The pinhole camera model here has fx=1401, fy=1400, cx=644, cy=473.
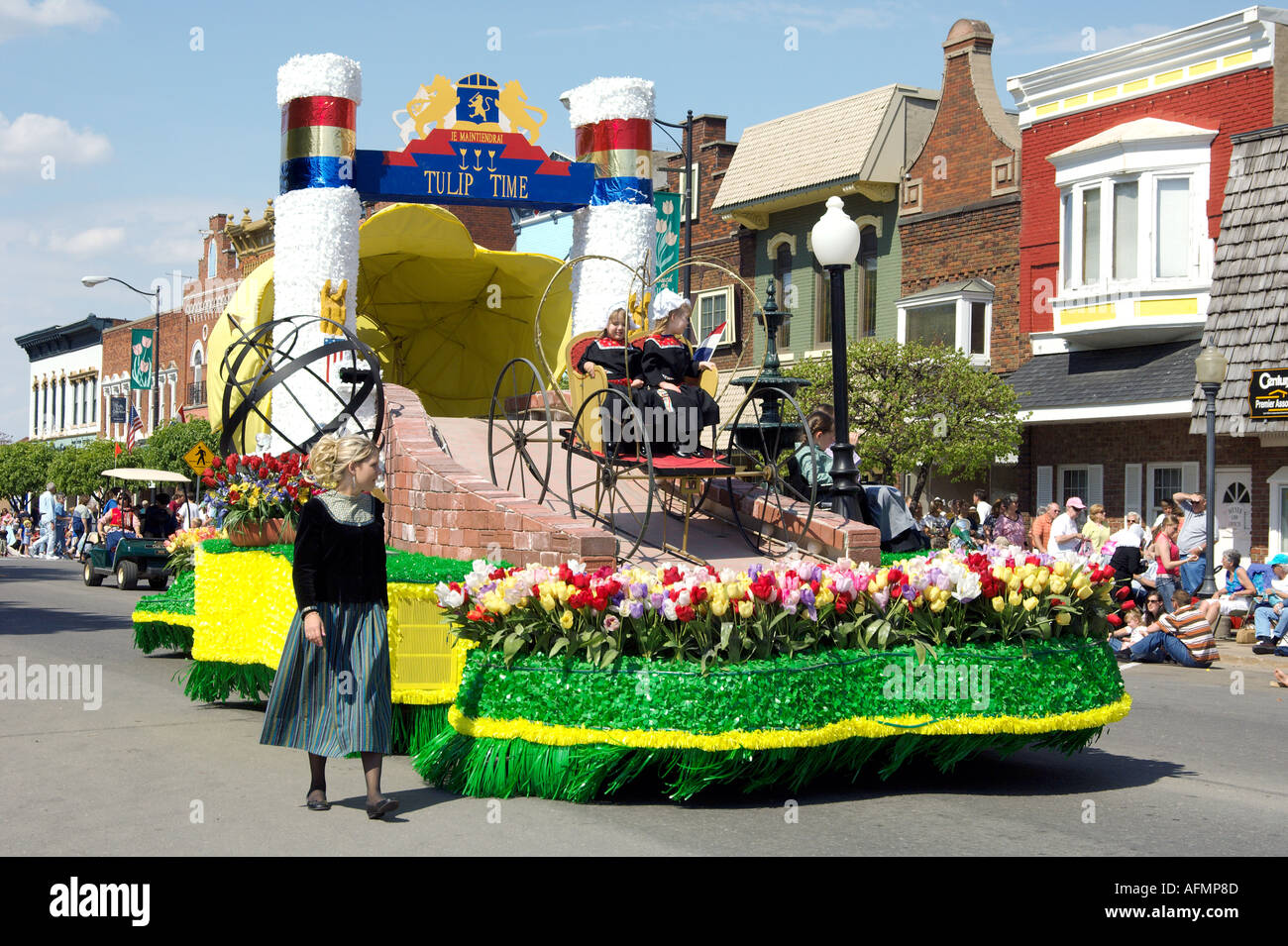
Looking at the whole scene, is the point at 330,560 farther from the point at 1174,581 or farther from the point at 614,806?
the point at 1174,581

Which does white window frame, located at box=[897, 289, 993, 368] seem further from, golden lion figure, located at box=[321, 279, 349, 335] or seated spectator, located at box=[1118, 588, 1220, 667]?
golden lion figure, located at box=[321, 279, 349, 335]

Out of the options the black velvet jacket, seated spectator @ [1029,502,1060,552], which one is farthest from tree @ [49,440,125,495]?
the black velvet jacket

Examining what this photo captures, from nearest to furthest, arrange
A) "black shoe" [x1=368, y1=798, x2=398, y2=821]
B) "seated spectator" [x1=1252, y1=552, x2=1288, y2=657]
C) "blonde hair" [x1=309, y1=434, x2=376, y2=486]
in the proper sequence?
"black shoe" [x1=368, y1=798, x2=398, y2=821]
"blonde hair" [x1=309, y1=434, x2=376, y2=486]
"seated spectator" [x1=1252, y1=552, x2=1288, y2=657]

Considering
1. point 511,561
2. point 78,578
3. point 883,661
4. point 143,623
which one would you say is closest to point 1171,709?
point 883,661

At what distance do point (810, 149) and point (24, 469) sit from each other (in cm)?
3638

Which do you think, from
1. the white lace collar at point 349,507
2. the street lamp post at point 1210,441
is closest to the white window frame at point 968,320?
the street lamp post at point 1210,441

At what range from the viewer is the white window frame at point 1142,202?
886 inches

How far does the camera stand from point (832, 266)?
10.5 m

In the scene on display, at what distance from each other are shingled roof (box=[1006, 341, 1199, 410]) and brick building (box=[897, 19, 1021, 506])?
1.22 m

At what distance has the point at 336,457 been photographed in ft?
21.8

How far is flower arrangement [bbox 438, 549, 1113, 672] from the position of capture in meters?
6.75

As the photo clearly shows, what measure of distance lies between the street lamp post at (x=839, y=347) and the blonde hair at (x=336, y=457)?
4334 millimetres

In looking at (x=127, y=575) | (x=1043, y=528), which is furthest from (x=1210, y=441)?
(x=127, y=575)

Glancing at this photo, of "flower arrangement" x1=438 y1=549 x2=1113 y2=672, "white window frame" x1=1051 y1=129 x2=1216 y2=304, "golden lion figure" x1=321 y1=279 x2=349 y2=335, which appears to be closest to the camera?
"flower arrangement" x1=438 y1=549 x2=1113 y2=672
